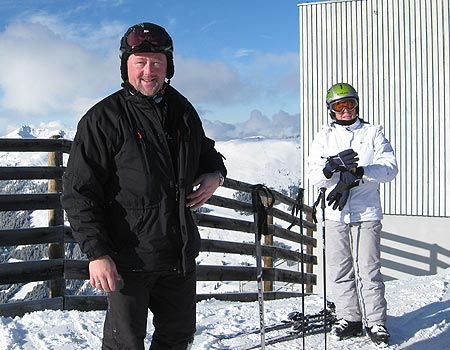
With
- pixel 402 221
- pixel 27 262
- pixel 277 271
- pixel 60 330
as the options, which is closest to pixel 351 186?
pixel 60 330

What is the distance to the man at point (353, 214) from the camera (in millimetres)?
4004

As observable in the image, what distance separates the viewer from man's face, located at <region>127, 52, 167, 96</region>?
242cm

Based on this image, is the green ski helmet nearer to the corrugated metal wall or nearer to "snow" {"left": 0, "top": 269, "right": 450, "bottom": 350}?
"snow" {"left": 0, "top": 269, "right": 450, "bottom": 350}

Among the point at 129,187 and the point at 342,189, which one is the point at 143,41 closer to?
the point at 129,187

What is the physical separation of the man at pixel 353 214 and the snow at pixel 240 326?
0.78 feet

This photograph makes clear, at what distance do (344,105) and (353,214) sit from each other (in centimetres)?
83

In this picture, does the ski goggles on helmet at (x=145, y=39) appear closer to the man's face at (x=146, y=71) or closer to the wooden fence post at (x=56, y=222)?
the man's face at (x=146, y=71)

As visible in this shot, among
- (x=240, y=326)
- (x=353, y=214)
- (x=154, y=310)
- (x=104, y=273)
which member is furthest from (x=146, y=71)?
(x=240, y=326)

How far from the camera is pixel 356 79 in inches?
381

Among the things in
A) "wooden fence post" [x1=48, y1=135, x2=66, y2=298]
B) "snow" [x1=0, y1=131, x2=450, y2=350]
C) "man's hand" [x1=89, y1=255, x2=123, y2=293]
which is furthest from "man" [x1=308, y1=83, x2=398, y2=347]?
"wooden fence post" [x1=48, y1=135, x2=66, y2=298]

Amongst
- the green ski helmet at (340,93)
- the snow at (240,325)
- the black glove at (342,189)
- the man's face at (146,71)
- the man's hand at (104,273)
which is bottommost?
the snow at (240,325)

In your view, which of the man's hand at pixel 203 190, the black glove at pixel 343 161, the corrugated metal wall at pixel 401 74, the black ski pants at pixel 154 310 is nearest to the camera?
the black ski pants at pixel 154 310

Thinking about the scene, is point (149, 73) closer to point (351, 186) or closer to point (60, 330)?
point (351, 186)

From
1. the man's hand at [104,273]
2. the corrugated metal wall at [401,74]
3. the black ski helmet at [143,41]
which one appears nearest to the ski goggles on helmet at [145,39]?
the black ski helmet at [143,41]
